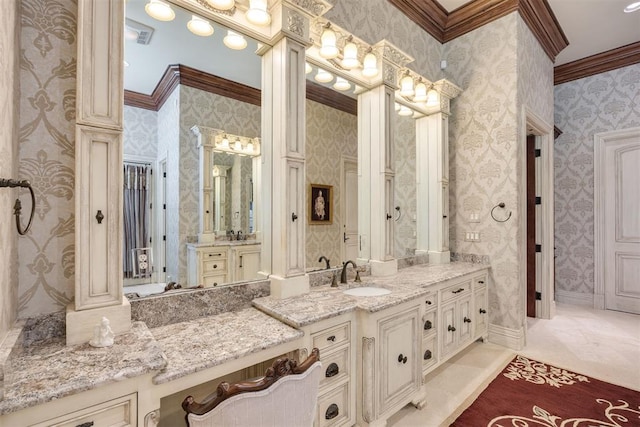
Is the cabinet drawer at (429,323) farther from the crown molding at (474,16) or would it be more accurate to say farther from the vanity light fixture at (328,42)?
the crown molding at (474,16)

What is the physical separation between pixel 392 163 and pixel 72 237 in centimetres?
221

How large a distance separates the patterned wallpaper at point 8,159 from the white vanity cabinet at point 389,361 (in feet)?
5.03

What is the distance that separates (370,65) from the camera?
8.04ft

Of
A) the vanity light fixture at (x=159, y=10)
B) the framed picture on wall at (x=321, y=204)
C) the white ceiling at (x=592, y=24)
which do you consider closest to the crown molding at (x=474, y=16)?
the white ceiling at (x=592, y=24)

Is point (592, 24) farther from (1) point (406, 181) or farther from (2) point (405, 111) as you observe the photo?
(1) point (406, 181)

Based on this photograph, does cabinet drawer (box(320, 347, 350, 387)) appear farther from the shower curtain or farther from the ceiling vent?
the ceiling vent

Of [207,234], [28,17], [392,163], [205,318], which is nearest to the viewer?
[28,17]

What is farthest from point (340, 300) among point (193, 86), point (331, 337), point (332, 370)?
point (193, 86)

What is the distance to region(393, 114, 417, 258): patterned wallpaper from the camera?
10.5ft

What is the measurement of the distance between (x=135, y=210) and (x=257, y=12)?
1.32m

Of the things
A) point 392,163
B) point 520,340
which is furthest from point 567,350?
point 392,163

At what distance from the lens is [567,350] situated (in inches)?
118

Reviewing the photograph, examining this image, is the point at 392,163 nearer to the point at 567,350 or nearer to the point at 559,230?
the point at 567,350

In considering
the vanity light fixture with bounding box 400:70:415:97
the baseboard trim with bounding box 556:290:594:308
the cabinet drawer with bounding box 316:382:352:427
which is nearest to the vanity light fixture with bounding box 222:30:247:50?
the vanity light fixture with bounding box 400:70:415:97
